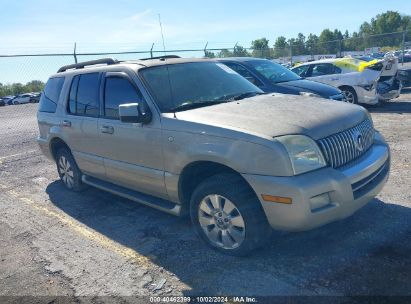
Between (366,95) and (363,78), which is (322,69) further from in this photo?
(366,95)

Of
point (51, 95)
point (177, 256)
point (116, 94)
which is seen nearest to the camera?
point (177, 256)

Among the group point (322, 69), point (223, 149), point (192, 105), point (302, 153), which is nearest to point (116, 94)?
point (192, 105)

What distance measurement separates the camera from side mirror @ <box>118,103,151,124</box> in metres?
3.88

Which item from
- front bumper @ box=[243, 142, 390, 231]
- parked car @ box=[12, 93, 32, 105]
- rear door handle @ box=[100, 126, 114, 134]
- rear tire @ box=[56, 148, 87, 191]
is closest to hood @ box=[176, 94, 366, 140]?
front bumper @ box=[243, 142, 390, 231]

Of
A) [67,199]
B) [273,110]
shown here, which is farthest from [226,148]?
[67,199]

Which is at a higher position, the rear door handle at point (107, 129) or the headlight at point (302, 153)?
the rear door handle at point (107, 129)

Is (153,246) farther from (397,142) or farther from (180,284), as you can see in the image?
(397,142)

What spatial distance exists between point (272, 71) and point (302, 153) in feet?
21.0

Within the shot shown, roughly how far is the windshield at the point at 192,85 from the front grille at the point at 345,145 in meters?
1.32

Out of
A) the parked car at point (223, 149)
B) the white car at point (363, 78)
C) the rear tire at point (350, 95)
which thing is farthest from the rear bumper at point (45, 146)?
the rear tire at point (350, 95)

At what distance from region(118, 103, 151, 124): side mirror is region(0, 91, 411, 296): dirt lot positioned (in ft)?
4.23

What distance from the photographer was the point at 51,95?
5.97 metres

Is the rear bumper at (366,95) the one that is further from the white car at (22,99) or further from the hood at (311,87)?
the white car at (22,99)

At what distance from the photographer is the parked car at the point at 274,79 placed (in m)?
8.24
